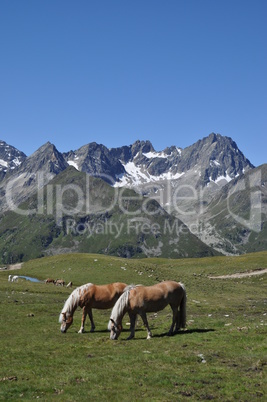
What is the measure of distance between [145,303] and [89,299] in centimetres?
553

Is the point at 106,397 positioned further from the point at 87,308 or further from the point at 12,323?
the point at 12,323

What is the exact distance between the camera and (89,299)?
1130 inches

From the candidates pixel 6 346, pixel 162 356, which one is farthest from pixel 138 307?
pixel 6 346

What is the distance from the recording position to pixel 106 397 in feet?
46.8

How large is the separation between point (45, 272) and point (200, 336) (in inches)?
2282

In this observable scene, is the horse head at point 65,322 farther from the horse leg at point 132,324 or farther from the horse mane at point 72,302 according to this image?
the horse leg at point 132,324

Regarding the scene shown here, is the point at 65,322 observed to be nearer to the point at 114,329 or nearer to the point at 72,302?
the point at 72,302

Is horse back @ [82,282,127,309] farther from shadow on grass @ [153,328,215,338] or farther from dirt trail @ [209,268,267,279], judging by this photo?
dirt trail @ [209,268,267,279]

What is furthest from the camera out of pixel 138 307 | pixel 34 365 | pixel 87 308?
pixel 87 308

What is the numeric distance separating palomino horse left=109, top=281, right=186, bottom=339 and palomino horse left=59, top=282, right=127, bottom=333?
4193mm

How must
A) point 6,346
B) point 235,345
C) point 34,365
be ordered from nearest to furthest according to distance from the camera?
point 34,365
point 235,345
point 6,346

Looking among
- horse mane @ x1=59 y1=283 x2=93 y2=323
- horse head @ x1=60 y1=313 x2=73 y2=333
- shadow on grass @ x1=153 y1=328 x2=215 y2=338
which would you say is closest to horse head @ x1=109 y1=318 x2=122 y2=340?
shadow on grass @ x1=153 y1=328 x2=215 y2=338

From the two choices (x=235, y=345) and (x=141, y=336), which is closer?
(x=235, y=345)

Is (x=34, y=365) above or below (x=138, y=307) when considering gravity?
below
